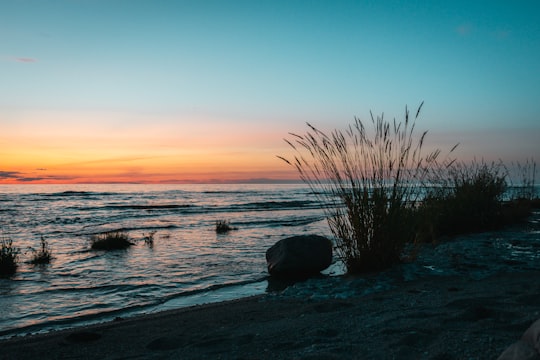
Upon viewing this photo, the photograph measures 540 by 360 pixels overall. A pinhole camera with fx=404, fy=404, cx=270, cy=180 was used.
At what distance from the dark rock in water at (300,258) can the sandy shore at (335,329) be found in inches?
105

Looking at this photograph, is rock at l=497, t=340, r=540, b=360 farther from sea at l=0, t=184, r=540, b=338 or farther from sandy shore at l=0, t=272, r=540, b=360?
sea at l=0, t=184, r=540, b=338

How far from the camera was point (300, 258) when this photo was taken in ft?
25.9

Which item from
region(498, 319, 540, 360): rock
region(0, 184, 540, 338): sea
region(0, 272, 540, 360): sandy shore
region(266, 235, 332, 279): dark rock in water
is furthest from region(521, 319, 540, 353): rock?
region(266, 235, 332, 279): dark rock in water

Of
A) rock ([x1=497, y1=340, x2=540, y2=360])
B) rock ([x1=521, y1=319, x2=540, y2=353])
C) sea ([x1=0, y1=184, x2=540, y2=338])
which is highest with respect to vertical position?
rock ([x1=521, y1=319, x2=540, y2=353])

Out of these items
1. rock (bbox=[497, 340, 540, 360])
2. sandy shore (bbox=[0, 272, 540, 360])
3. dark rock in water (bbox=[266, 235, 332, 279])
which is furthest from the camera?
dark rock in water (bbox=[266, 235, 332, 279])

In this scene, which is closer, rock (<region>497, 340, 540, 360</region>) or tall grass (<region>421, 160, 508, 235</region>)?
rock (<region>497, 340, 540, 360</region>)

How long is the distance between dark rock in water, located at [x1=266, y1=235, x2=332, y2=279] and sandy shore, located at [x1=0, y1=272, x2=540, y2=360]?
2655mm

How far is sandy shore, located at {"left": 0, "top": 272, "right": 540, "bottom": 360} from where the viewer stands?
291 cm

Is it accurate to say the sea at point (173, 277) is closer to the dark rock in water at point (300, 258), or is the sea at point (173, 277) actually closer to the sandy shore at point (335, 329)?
the dark rock in water at point (300, 258)

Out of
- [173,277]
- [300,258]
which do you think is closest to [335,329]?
[300,258]

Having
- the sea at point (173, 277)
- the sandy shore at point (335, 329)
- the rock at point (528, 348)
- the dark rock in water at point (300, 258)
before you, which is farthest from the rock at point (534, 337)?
the dark rock in water at point (300, 258)

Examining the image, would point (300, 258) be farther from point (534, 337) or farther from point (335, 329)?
point (534, 337)

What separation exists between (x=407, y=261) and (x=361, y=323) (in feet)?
10.8

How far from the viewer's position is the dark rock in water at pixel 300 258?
311 inches
